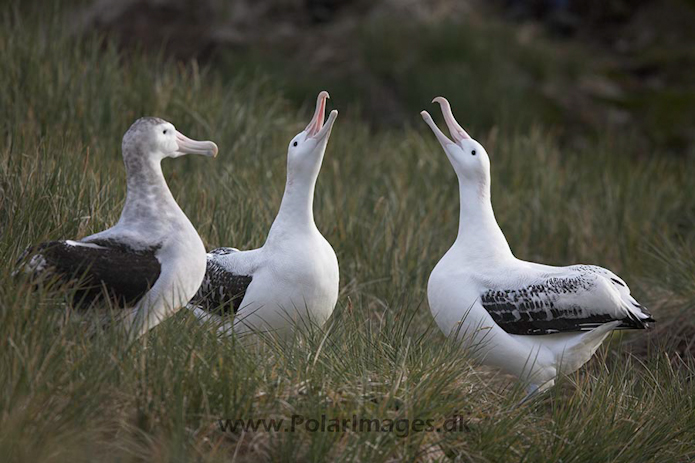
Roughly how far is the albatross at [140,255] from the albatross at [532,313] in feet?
4.19

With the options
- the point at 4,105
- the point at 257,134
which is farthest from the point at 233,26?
the point at 4,105

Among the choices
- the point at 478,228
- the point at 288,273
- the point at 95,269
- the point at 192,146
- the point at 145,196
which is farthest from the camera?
the point at 478,228

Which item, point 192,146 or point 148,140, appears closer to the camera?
point 148,140

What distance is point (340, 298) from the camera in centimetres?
514

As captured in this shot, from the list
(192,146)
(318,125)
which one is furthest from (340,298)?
(192,146)

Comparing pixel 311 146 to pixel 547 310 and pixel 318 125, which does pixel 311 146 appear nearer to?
pixel 318 125

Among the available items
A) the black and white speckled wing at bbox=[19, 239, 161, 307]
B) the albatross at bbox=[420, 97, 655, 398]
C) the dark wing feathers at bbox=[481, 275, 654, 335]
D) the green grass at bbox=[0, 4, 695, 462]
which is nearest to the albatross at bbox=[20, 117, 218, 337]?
the black and white speckled wing at bbox=[19, 239, 161, 307]

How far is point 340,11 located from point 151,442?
11.5 m

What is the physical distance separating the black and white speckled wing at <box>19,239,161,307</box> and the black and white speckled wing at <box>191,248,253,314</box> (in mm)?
768

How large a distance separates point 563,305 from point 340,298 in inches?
52.6

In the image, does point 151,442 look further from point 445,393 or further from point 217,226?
point 217,226

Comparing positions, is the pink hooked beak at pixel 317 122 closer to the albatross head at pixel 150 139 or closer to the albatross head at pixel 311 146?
the albatross head at pixel 311 146

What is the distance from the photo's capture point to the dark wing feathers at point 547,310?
4.26 m

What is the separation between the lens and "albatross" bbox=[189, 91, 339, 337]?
4148 millimetres
